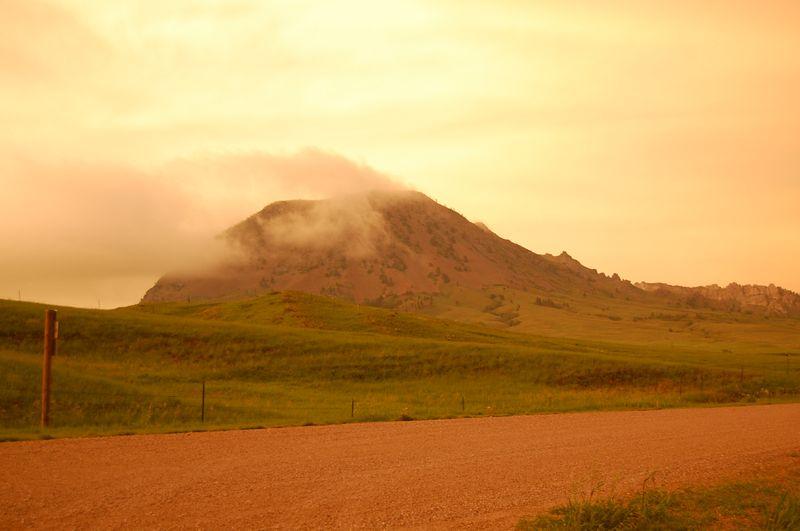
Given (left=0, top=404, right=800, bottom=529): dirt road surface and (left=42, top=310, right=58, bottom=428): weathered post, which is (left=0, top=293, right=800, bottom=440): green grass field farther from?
(left=0, top=404, right=800, bottom=529): dirt road surface

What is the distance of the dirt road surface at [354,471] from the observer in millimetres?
14828

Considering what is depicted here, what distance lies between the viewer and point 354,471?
64.2ft

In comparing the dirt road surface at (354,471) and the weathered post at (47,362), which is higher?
the weathered post at (47,362)

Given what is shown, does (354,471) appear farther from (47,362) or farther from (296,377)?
(296,377)

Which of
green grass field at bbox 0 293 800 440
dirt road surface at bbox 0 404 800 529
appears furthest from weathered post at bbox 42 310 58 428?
dirt road surface at bbox 0 404 800 529

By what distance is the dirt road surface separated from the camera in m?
14.8

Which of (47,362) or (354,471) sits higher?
(47,362)

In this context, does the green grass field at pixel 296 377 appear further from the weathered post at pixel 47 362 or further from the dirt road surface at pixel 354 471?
the dirt road surface at pixel 354 471

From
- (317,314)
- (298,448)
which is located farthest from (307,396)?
(317,314)

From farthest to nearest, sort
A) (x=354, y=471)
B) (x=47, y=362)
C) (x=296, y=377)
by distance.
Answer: (x=296, y=377), (x=47, y=362), (x=354, y=471)

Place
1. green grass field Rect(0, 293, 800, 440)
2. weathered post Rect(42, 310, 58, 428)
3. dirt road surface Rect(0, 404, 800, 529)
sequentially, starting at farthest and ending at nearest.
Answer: green grass field Rect(0, 293, 800, 440) → weathered post Rect(42, 310, 58, 428) → dirt road surface Rect(0, 404, 800, 529)

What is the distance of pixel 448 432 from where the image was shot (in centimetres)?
2872

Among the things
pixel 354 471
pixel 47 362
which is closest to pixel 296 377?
pixel 47 362

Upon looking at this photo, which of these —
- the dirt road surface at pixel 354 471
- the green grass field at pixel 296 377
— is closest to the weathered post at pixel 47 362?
the green grass field at pixel 296 377
